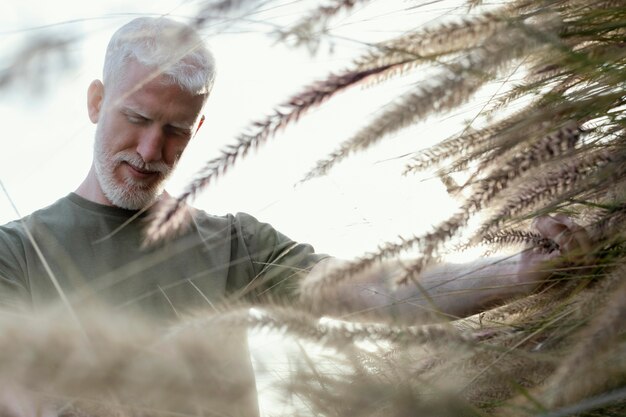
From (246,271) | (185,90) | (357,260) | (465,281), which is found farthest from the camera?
(246,271)

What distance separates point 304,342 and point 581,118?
43cm

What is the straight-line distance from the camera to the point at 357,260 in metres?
0.81

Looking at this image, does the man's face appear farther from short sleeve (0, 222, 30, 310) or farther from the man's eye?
short sleeve (0, 222, 30, 310)

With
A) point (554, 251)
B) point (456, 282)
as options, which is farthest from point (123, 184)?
point (554, 251)

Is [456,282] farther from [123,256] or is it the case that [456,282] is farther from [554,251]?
[123,256]

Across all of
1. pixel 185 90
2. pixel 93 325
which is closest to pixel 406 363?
pixel 93 325

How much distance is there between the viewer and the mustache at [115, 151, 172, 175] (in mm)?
2057

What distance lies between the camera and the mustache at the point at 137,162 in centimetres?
206

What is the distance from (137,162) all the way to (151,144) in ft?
0.31

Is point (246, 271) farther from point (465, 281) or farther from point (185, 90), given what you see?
point (465, 281)

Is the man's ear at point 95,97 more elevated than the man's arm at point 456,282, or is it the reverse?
the man's ear at point 95,97

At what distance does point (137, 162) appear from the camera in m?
2.07

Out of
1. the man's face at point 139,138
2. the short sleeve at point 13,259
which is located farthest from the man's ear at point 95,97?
the short sleeve at point 13,259

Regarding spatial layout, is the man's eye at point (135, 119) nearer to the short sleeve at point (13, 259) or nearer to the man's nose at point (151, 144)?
the man's nose at point (151, 144)
